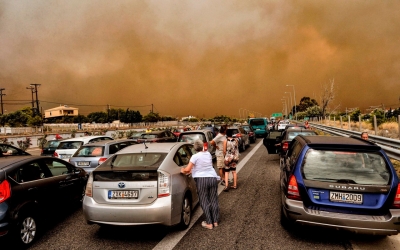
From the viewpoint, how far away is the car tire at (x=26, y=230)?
13.7 ft

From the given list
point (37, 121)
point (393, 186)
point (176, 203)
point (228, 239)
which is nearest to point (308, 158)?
point (393, 186)

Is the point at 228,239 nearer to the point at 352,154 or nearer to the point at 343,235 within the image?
the point at 343,235

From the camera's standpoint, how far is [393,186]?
3.89 m

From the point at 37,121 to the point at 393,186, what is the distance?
88247 mm

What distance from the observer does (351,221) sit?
387 centimetres

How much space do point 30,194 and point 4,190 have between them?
474mm

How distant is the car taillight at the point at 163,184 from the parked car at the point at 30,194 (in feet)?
7.19

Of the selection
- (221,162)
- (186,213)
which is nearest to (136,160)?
(186,213)

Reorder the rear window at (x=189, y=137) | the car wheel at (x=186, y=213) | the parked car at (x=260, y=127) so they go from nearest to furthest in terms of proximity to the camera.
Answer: the car wheel at (x=186, y=213), the rear window at (x=189, y=137), the parked car at (x=260, y=127)

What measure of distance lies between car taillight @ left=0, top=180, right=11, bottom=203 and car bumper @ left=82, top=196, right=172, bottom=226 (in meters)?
1.32

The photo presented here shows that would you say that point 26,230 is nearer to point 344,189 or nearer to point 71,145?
point 344,189

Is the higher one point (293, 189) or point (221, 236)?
point (293, 189)

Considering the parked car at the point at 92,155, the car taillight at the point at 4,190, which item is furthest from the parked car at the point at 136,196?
the parked car at the point at 92,155

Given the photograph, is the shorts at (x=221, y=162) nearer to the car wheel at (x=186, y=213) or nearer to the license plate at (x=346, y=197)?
the car wheel at (x=186, y=213)
